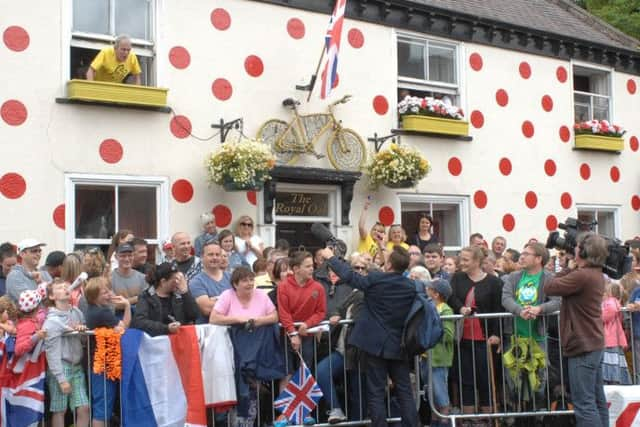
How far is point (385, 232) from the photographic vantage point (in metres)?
13.2

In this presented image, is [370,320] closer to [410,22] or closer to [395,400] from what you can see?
[395,400]

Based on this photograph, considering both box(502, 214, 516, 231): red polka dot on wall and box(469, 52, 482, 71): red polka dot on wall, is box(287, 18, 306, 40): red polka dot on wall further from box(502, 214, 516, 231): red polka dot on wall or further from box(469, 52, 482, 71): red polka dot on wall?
box(502, 214, 516, 231): red polka dot on wall

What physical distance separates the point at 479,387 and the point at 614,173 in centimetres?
940

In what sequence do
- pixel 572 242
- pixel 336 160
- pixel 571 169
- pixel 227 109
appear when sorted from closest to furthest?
pixel 572 242 → pixel 227 109 → pixel 336 160 → pixel 571 169

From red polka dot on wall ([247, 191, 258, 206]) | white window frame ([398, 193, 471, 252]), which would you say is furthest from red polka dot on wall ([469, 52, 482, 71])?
red polka dot on wall ([247, 191, 258, 206])

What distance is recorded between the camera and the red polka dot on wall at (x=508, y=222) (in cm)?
1518

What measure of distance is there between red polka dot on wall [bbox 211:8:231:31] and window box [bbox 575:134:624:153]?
732 centimetres

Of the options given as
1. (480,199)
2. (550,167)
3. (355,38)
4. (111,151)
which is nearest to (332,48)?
(355,38)

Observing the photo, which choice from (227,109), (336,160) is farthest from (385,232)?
(227,109)

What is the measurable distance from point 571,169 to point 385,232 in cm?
485

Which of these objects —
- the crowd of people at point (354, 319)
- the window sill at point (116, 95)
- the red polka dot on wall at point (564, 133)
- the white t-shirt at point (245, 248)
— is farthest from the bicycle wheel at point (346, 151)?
the red polka dot on wall at point (564, 133)

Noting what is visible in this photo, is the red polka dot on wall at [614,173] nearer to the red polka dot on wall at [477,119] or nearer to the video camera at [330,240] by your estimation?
the red polka dot on wall at [477,119]

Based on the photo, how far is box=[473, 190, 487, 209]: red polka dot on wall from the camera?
14.8 meters

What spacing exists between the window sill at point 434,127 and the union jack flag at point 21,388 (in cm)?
776
